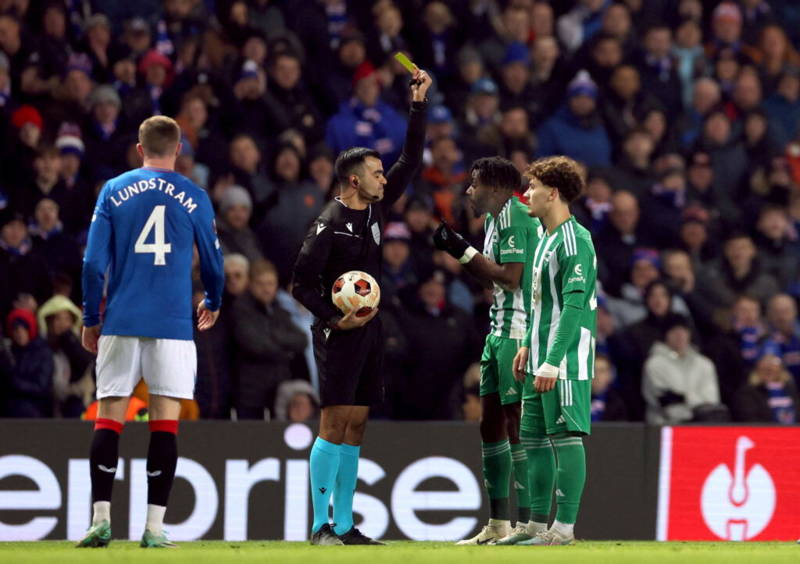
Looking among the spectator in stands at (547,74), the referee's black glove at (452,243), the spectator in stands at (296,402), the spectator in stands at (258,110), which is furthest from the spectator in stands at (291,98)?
the referee's black glove at (452,243)

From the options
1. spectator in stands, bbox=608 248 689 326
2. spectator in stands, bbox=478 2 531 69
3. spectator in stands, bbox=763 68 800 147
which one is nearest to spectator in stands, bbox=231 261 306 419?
spectator in stands, bbox=608 248 689 326

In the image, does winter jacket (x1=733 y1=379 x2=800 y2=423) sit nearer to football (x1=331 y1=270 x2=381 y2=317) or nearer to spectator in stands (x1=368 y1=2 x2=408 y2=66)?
spectator in stands (x1=368 y1=2 x2=408 y2=66)

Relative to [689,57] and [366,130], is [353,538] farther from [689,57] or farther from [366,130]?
[689,57]

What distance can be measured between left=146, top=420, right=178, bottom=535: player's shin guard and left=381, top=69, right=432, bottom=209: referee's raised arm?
2027 millimetres

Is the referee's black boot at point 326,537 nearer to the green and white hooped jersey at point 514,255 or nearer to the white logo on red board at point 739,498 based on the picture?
the green and white hooped jersey at point 514,255

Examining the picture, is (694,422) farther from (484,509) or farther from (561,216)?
(561,216)

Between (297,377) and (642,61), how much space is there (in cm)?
686

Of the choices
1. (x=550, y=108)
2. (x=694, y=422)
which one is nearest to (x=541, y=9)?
(x=550, y=108)

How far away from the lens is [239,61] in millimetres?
15023

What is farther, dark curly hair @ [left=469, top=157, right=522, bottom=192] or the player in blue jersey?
dark curly hair @ [left=469, top=157, right=522, bottom=192]

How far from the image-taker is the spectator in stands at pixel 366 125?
15.0 metres

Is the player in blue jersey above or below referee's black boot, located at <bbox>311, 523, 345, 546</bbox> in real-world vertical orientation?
above

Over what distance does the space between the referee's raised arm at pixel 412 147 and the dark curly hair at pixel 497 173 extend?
0.39 m

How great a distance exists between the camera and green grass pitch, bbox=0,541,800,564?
7379 millimetres
